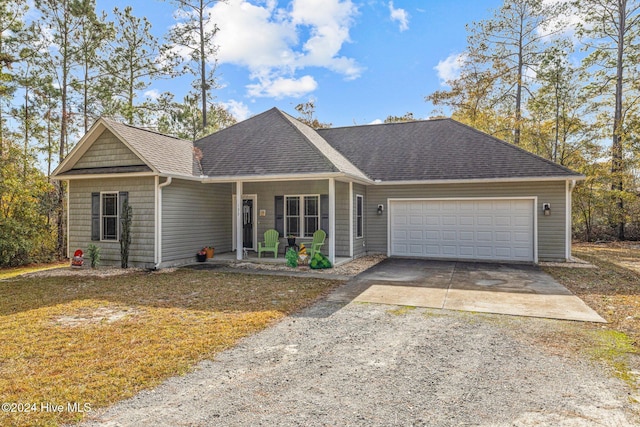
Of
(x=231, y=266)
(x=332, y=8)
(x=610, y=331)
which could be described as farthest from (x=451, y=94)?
(x=610, y=331)

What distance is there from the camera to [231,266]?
10188 mm

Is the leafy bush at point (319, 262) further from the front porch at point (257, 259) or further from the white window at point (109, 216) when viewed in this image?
the white window at point (109, 216)

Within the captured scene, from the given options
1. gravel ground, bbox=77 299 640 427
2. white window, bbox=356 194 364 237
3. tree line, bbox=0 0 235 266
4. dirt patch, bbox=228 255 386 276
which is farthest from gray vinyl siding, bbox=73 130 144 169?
gravel ground, bbox=77 299 640 427

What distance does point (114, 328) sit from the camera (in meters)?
4.90

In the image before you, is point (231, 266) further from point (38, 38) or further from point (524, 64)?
point (524, 64)

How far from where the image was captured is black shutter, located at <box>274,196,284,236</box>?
39.5ft

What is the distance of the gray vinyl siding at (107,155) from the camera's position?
10.1 meters

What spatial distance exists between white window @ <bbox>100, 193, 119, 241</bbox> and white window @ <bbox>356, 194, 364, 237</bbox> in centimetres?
713

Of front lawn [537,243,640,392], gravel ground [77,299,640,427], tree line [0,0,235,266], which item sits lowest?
gravel ground [77,299,640,427]

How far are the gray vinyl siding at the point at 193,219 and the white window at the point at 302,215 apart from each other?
7.49 ft

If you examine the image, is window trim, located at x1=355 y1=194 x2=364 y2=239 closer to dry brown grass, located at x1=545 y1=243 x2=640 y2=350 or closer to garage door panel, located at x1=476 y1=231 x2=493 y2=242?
garage door panel, located at x1=476 y1=231 x2=493 y2=242

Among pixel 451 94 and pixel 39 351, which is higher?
pixel 451 94

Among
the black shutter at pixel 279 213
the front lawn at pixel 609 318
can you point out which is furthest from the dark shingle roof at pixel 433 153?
the black shutter at pixel 279 213

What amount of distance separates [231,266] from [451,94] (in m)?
17.8
